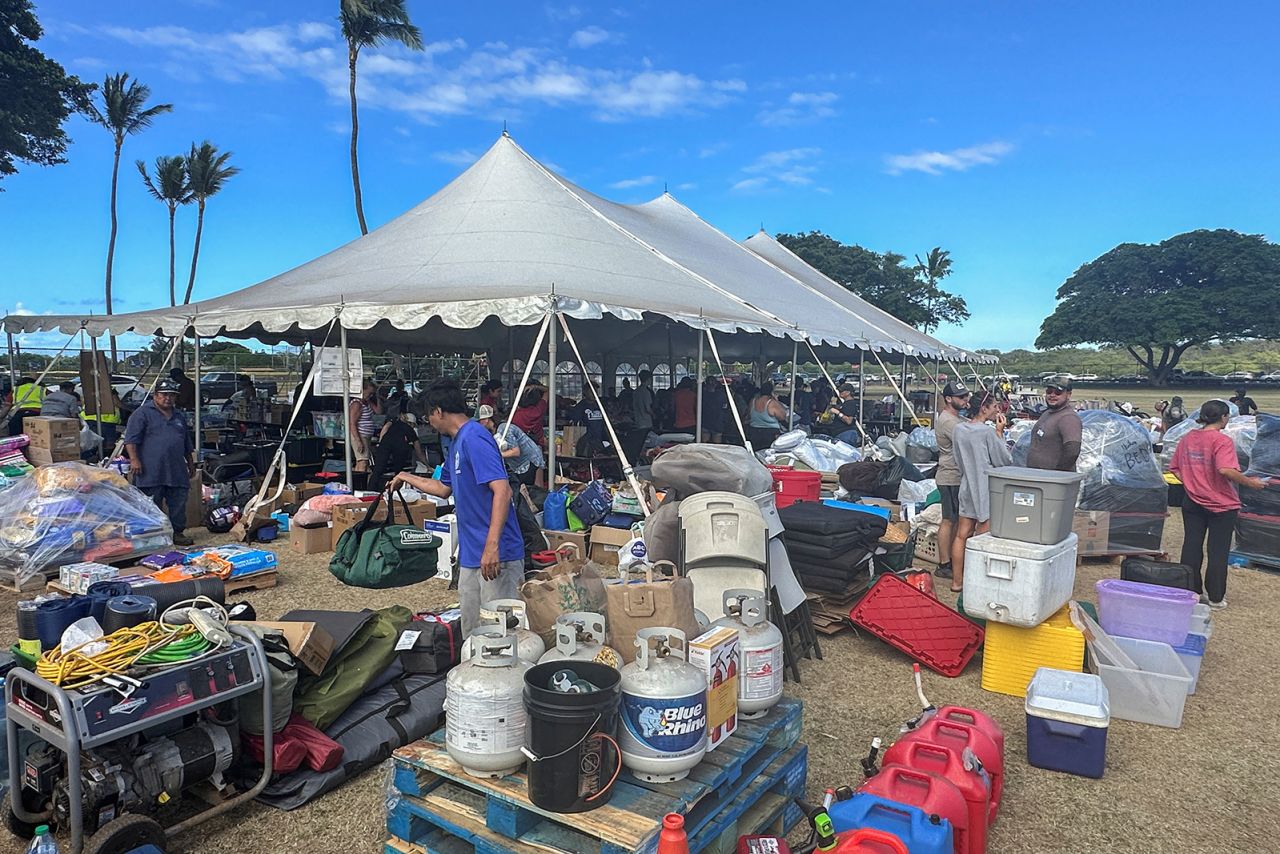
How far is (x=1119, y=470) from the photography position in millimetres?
8039

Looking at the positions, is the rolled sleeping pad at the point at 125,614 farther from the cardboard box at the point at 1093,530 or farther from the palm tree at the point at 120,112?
the palm tree at the point at 120,112

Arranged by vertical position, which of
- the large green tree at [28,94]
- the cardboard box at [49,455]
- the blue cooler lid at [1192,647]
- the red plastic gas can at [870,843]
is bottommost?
the blue cooler lid at [1192,647]

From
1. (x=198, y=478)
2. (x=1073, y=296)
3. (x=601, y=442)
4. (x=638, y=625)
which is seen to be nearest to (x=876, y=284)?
(x=1073, y=296)

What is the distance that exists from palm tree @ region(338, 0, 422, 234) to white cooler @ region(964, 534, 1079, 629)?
2658 cm

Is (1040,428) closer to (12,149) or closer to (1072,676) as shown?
(1072,676)

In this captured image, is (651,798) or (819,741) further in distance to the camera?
(819,741)

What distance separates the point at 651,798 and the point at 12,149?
97.8 feet

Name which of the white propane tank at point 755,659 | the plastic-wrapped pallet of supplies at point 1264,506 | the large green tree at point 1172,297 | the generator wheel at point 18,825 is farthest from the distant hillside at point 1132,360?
the generator wheel at point 18,825

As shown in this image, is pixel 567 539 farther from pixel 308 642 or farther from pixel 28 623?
pixel 28 623

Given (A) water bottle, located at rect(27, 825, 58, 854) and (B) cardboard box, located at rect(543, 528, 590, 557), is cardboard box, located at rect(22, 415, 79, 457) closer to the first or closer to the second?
(B) cardboard box, located at rect(543, 528, 590, 557)

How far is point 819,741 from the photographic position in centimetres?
395

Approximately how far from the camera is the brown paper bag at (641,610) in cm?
308

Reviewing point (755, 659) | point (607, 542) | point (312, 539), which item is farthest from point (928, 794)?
point (312, 539)

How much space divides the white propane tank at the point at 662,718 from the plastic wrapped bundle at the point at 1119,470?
681cm
